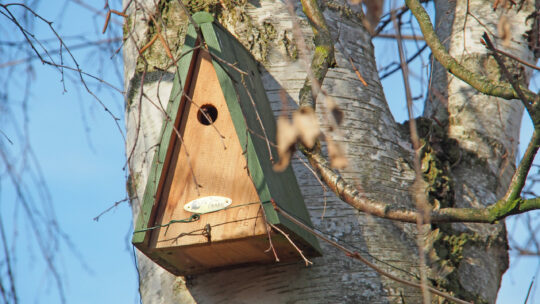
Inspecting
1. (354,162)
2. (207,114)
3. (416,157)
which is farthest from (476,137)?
(416,157)

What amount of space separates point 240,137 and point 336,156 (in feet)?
2.42

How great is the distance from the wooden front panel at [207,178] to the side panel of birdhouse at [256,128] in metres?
0.04

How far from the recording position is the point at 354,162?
188cm

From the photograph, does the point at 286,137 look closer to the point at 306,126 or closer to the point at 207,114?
the point at 306,126

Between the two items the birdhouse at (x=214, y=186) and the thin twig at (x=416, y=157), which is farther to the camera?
the birdhouse at (x=214, y=186)

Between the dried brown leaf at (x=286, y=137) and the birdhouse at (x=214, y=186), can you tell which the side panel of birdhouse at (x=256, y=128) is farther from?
the dried brown leaf at (x=286, y=137)

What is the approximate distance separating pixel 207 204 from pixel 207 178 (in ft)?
0.26

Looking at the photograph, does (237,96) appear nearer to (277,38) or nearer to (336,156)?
(277,38)

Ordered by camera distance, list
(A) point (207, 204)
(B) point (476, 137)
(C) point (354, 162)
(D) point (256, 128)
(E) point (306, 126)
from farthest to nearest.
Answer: (B) point (476, 137), (C) point (354, 162), (D) point (256, 128), (A) point (207, 204), (E) point (306, 126)

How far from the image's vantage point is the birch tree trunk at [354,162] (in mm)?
1721

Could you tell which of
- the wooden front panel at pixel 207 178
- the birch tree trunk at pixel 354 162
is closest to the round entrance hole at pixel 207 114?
the wooden front panel at pixel 207 178

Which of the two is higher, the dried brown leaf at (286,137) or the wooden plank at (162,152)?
the wooden plank at (162,152)

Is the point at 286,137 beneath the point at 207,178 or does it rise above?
beneath

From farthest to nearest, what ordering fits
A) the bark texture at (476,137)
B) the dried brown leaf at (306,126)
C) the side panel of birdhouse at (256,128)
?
the bark texture at (476,137), the side panel of birdhouse at (256,128), the dried brown leaf at (306,126)
